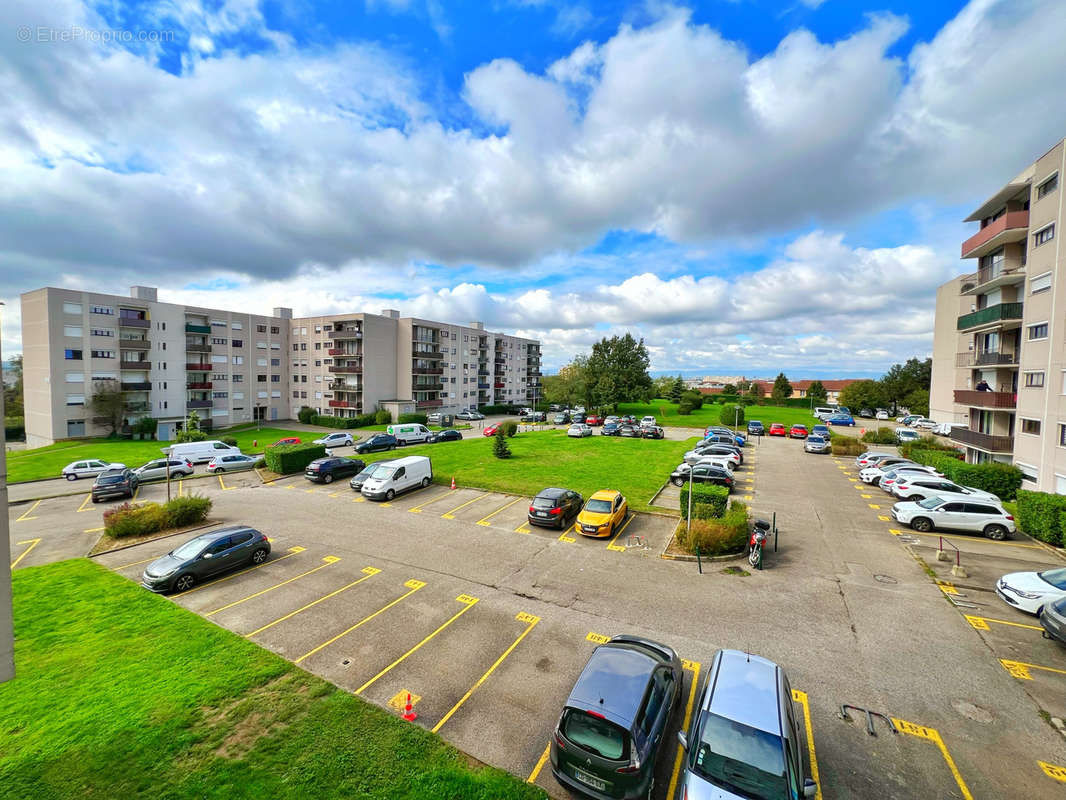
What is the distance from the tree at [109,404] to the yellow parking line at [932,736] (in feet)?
215

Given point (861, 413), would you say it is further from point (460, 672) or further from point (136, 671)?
point (136, 671)

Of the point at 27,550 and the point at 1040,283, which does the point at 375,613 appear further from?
the point at 1040,283

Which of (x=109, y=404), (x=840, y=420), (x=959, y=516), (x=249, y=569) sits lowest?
(x=249, y=569)

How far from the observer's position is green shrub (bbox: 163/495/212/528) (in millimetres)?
18828

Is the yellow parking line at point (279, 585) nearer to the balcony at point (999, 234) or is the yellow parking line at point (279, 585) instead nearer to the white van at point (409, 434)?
the white van at point (409, 434)

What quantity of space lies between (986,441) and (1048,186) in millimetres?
14722

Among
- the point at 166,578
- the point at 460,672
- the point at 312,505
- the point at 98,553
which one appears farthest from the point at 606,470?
the point at 98,553

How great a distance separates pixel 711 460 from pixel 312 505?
24.6 metres

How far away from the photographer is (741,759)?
19.3ft

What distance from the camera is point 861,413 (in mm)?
73812

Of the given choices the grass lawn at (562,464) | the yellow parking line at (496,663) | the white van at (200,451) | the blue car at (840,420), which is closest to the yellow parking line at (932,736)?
the yellow parking line at (496,663)

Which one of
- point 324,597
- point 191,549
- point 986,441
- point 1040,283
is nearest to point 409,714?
point 324,597

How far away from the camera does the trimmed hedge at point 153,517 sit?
17.7 meters

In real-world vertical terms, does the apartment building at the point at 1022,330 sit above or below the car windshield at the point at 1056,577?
above
